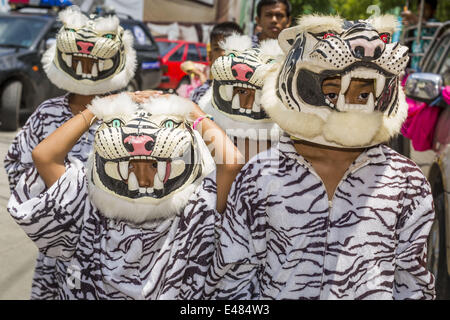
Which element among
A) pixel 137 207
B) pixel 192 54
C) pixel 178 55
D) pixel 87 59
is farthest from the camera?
pixel 192 54

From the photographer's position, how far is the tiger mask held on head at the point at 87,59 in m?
A: 3.19

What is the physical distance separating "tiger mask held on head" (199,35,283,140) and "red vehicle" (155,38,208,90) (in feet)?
34.6

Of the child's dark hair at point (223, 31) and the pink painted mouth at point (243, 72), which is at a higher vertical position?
the pink painted mouth at point (243, 72)

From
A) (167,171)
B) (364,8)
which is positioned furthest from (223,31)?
(364,8)

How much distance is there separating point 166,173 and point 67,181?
430mm

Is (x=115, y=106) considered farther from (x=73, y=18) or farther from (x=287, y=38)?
(x=73, y=18)

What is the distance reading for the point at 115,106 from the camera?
2084 millimetres

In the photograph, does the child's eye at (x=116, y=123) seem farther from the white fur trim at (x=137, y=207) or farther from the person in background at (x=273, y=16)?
the person in background at (x=273, y=16)

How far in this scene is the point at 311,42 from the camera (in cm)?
182

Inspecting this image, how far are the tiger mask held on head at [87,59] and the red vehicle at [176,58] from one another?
10.2 metres

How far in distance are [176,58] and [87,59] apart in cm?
1201

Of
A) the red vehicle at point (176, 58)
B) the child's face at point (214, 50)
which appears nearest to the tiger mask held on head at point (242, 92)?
the child's face at point (214, 50)
